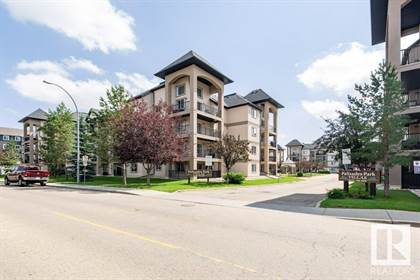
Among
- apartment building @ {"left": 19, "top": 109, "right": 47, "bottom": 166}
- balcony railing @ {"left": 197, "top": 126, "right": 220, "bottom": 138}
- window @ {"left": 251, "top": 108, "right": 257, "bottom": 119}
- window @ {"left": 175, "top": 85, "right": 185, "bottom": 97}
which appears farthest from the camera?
apartment building @ {"left": 19, "top": 109, "right": 47, "bottom": 166}

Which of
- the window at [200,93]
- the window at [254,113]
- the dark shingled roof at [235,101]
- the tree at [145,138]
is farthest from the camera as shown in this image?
the window at [254,113]

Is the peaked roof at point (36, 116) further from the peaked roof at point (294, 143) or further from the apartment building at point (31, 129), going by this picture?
the peaked roof at point (294, 143)

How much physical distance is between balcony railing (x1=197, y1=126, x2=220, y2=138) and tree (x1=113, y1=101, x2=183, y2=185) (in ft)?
39.5

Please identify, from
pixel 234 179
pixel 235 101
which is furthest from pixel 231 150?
pixel 235 101

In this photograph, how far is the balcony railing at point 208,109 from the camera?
36.5 metres

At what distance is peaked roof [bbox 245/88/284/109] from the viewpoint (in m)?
49.3

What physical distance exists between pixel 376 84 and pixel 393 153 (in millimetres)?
4216

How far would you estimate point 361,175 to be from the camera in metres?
15.7

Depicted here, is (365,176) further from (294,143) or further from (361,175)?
(294,143)

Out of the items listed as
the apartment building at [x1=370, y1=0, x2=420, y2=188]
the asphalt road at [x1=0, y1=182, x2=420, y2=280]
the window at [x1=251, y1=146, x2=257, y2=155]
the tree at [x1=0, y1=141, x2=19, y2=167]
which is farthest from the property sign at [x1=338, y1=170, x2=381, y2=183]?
the tree at [x1=0, y1=141, x2=19, y2=167]

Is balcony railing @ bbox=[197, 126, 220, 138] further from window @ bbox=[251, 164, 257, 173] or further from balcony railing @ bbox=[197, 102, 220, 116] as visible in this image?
window @ bbox=[251, 164, 257, 173]

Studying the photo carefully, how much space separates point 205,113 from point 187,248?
29.7 meters

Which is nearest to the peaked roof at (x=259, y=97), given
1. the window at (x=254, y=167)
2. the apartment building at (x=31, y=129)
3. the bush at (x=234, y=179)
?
the window at (x=254, y=167)

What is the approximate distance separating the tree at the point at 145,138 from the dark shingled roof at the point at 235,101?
68.8ft
